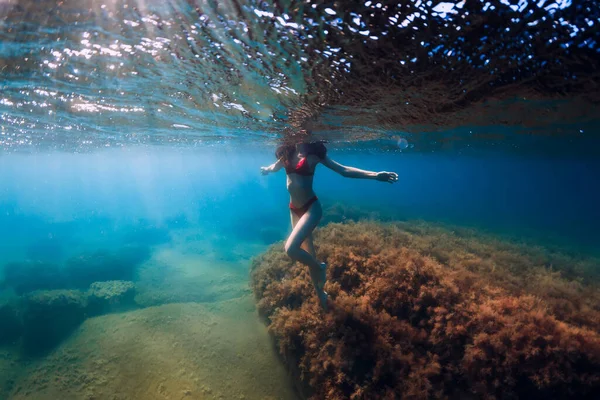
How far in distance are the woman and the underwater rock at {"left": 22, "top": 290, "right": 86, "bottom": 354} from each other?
9415mm

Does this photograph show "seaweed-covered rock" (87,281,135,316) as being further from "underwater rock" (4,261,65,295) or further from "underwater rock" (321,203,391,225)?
"underwater rock" (321,203,391,225)

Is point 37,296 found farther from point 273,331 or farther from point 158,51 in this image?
point 158,51

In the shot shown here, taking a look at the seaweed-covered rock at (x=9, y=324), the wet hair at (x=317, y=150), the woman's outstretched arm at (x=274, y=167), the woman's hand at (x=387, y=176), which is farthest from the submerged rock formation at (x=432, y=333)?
the seaweed-covered rock at (x=9, y=324)

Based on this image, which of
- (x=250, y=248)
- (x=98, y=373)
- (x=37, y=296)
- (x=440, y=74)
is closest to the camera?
(x=440, y=74)

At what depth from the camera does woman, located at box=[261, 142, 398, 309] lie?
5.54 m

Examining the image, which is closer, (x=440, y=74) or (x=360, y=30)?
(x=360, y=30)

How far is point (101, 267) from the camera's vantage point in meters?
17.4

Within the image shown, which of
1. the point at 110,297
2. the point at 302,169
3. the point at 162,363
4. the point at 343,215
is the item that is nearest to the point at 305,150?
the point at 302,169

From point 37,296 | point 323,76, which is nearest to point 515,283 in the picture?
point 323,76

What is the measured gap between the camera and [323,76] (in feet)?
19.2

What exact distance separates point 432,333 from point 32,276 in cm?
2268

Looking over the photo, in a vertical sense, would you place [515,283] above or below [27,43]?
below

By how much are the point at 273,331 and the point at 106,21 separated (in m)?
7.61

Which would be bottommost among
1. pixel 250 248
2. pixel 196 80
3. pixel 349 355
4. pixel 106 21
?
pixel 250 248
